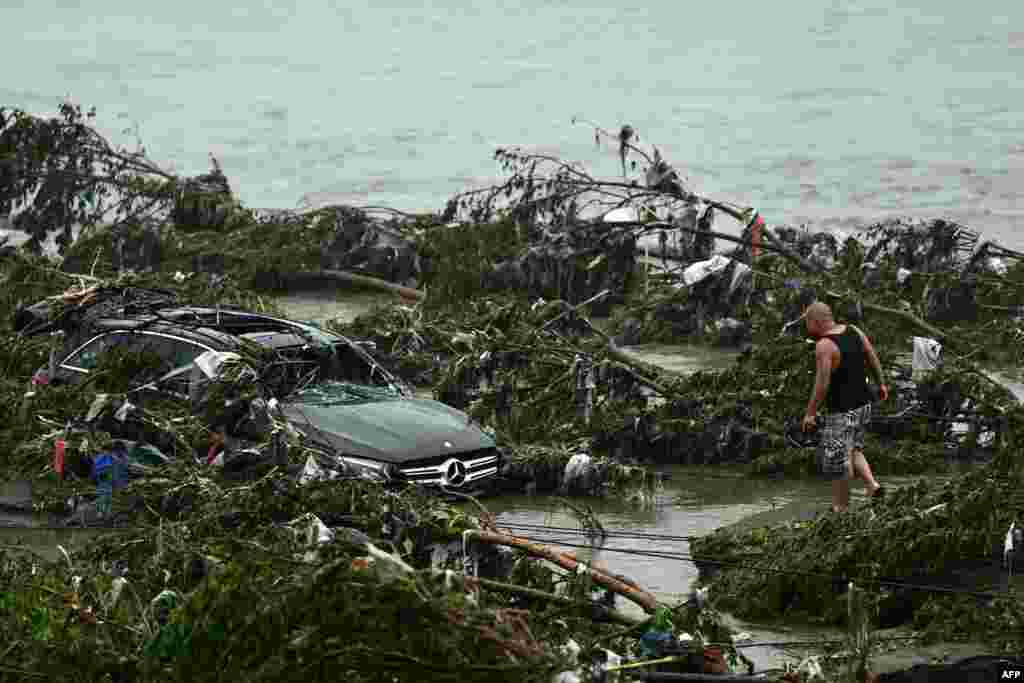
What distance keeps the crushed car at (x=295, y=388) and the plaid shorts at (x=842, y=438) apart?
2855mm

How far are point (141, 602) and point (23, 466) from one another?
6.19 meters

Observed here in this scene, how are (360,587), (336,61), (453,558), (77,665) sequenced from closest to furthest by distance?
(360,587)
(77,665)
(453,558)
(336,61)

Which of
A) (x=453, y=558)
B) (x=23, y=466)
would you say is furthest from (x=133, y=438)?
(x=453, y=558)

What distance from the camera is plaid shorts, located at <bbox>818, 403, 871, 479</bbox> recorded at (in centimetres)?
1457

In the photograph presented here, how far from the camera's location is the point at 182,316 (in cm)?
1716

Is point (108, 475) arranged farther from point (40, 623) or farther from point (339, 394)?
point (40, 623)

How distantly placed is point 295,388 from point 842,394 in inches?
182

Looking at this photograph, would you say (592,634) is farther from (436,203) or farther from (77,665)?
(436,203)

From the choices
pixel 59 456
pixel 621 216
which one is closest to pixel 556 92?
pixel 621 216

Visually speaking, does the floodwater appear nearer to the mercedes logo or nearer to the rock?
the rock

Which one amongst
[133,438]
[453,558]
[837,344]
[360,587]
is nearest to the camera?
[360,587]

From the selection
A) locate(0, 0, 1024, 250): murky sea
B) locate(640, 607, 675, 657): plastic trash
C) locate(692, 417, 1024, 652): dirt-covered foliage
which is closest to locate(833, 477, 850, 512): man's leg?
locate(692, 417, 1024, 652): dirt-covered foliage

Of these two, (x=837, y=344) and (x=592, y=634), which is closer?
(x=592, y=634)

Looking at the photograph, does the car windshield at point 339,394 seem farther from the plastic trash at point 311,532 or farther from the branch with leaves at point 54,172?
the branch with leaves at point 54,172
